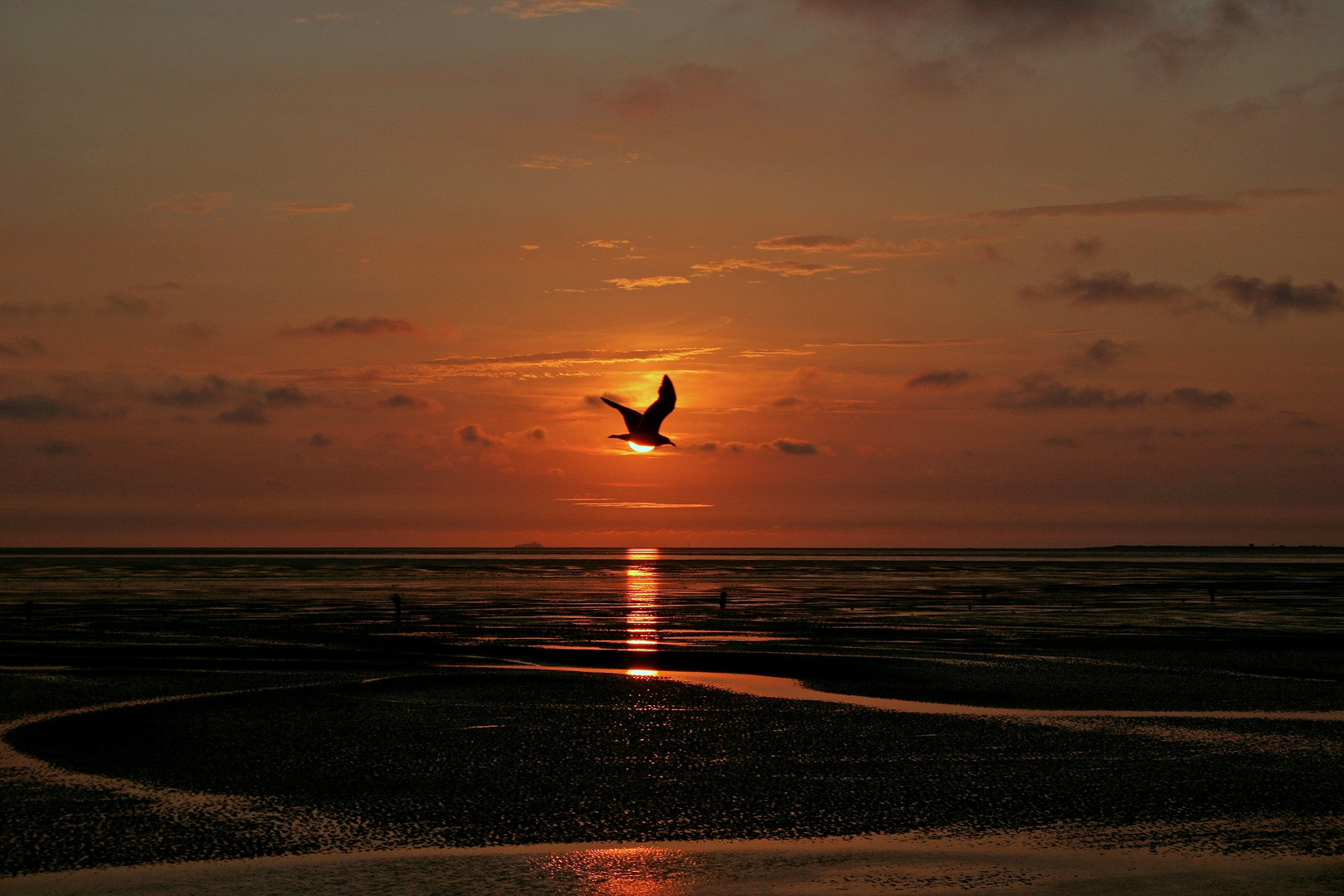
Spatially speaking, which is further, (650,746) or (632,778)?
(650,746)

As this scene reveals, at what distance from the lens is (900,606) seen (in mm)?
59625

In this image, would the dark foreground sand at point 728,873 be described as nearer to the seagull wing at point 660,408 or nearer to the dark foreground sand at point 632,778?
the dark foreground sand at point 632,778

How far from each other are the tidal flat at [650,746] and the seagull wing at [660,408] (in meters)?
5.35

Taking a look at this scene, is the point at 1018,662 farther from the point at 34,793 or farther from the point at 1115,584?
the point at 1115,584

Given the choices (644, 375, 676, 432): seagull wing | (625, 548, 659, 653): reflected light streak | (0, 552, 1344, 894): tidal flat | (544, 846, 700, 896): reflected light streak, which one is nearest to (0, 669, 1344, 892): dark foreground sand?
(0, 552, 1344, 894): tidal flat

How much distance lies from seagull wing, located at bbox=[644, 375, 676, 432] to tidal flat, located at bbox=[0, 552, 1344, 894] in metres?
5.35

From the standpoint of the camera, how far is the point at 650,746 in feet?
62.8

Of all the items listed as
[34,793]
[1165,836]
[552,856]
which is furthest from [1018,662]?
[34,793]

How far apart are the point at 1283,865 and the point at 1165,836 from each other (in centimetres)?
138

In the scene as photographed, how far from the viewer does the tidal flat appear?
1375cm

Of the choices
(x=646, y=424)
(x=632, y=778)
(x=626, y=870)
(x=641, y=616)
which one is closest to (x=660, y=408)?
(x=646, y=424)

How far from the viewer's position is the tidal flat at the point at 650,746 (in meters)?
13.8

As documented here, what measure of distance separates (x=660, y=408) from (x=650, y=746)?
6.50m

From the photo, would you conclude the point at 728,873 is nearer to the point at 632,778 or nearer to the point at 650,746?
the point at 632,778
